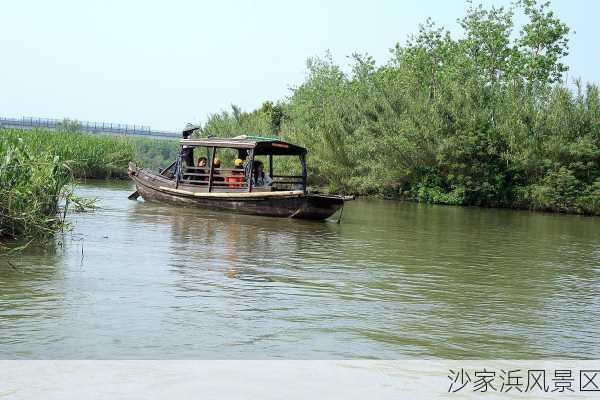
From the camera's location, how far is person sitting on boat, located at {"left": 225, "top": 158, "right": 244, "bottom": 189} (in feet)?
68.7

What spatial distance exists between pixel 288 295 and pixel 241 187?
11.0 m

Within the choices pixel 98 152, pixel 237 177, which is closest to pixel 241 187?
pixel 237 177

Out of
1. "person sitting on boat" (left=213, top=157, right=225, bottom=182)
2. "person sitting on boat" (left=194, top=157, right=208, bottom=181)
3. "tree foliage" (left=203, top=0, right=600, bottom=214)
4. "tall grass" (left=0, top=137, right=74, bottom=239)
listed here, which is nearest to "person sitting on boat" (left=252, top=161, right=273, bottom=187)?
"person sitting on boat" (left=213, top=157, right=225, bottom=182)

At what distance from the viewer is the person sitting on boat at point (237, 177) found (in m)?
21.0

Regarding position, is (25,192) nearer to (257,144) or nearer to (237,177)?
(257,144)

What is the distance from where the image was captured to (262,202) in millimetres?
20078

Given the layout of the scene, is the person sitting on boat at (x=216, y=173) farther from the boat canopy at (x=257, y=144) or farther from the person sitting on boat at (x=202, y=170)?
the boat canopy at (x=257, y=144)

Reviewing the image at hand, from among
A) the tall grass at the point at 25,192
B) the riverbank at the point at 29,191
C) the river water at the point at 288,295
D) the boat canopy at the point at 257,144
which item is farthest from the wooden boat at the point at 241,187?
the tall grass at the point at 25,192

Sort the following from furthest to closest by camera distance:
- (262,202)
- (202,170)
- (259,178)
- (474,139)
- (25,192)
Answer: (474,139) < (202,170) < (259,178) < (262,202) < (25,192)

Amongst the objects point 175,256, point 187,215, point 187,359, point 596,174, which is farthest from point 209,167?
point 596,174

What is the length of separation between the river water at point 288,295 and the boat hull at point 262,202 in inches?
53.1

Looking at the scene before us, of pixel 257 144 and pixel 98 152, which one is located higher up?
pixel 257 144
